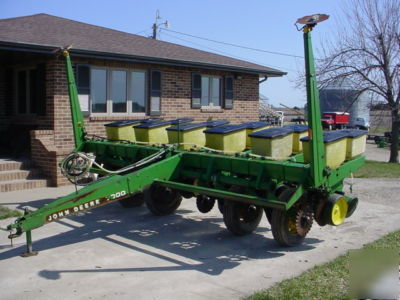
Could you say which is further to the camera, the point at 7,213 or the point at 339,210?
the point at 7,213

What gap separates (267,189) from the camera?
18.7ft

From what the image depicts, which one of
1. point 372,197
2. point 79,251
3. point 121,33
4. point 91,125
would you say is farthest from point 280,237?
point 121,33

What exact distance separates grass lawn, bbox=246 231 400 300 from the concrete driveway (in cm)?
18

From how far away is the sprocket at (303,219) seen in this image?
5.73 meters

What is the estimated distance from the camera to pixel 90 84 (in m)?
11.2

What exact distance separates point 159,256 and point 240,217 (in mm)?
1301

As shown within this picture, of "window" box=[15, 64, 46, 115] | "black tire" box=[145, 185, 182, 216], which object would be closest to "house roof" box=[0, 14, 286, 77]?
"window" box=[15, 64, 46, 115]

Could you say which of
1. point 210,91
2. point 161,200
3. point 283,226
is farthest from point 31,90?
point 283,226

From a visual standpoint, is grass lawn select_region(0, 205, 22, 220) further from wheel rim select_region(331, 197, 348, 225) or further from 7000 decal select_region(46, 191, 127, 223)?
wheel rim select_region(331, 197, 348, 225)

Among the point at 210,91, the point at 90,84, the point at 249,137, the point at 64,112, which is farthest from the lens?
the point at 210,91

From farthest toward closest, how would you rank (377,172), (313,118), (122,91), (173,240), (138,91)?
(377,172)
(138,91)
(122,91)
(173,240)
(313,118)

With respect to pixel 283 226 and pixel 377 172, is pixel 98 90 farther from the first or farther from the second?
pixel 377 172

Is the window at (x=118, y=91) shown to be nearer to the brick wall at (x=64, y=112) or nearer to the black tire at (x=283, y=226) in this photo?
the brick wall at (x=64, y=112)

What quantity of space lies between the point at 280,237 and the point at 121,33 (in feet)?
36.3
